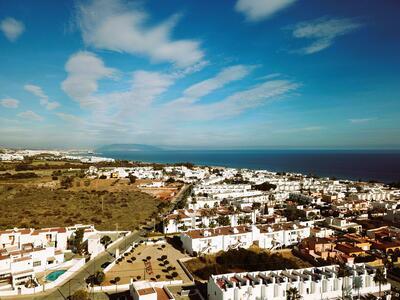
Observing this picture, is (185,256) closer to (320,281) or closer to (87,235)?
(87,235)

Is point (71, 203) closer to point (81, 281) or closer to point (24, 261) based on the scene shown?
point (24, 261)

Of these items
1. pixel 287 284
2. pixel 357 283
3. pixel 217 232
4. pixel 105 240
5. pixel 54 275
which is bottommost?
pixel 54 275

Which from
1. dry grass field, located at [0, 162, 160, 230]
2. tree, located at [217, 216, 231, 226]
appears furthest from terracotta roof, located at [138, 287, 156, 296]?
dry grass field, located at [0, 162, 160, 230]

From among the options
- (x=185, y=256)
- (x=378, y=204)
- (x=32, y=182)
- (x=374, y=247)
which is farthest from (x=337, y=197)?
(x=32, y=182)

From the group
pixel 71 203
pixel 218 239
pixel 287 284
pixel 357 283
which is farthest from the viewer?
pixel 71 203

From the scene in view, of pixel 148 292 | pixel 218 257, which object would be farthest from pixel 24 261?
pixel 218 257

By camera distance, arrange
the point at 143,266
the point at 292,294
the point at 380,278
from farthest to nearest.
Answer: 1. the point at 143,266
2. the point at 380,278
3. the point at 292,294
